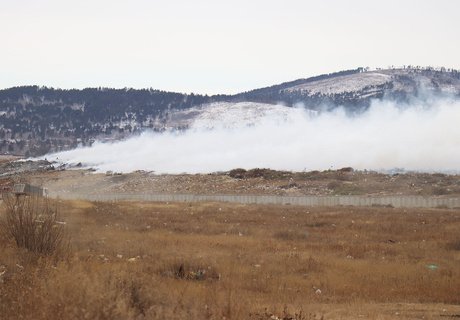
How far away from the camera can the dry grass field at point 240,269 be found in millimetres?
10844

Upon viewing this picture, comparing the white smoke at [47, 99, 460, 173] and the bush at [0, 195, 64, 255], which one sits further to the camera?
the white smoke at [47, 99, 460, 173]

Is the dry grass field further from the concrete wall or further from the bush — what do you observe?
the concrete wall

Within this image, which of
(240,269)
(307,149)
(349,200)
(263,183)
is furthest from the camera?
(307,149)

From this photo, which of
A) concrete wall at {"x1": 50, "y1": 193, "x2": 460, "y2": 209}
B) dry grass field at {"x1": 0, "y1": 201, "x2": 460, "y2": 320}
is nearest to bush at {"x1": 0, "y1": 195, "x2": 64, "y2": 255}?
dry grass field at {"x1": 0, "y1": 201, "x2": 460, "y2": 320}

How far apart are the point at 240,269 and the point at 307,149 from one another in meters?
96.9

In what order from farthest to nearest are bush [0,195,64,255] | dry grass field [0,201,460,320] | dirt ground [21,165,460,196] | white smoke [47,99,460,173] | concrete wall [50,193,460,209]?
1. white smoke [47,99,460,173]
2. dirt ground [21,165,460,196]
3. concrete wall [50,193,460,209]
4. bush [0,195,64,255]
5. dry grass field [0,201,460,320]

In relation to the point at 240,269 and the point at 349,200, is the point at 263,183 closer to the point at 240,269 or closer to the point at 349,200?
the point at 349,200

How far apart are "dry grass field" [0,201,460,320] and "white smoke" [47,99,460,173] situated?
5618cm

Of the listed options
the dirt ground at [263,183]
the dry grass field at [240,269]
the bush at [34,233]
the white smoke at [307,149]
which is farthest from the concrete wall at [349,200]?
the bush at [34,233]

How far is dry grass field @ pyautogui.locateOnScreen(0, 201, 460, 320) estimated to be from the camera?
10844mm

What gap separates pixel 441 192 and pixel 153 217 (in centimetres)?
3658

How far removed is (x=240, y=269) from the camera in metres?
22.8

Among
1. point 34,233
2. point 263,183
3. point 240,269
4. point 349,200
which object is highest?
point 34,233

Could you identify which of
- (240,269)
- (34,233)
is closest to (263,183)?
(240,269)
